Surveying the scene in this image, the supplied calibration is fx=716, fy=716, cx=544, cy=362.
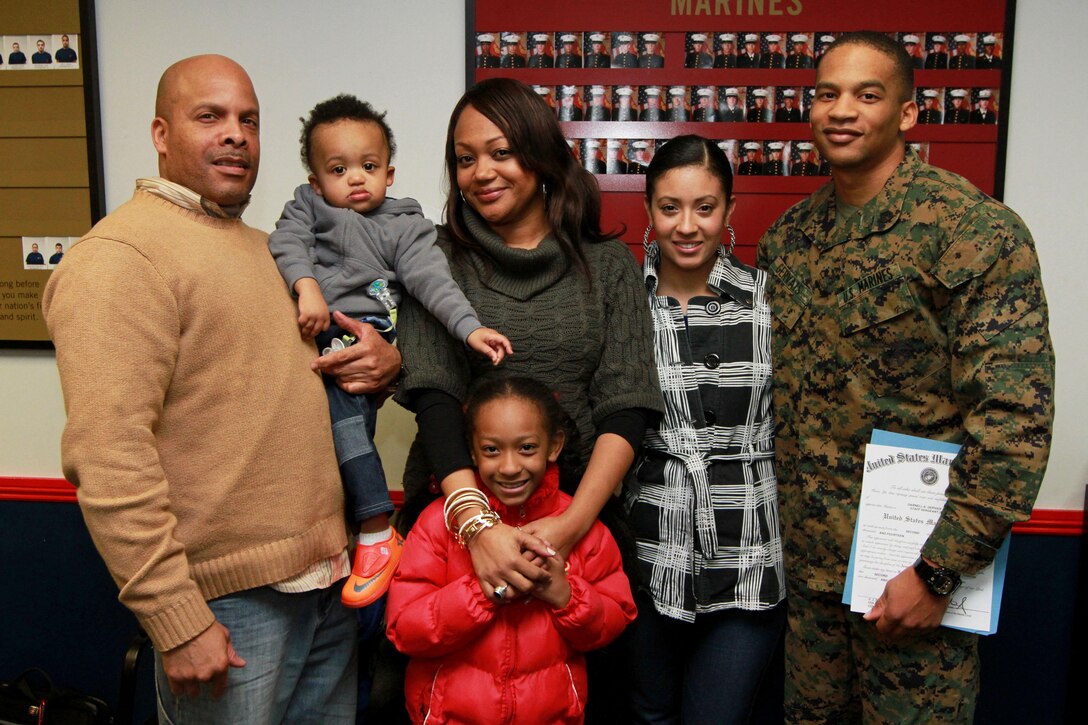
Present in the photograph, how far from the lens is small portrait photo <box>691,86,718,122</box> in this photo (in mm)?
2135

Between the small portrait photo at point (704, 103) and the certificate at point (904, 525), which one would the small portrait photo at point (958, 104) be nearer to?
the small portrait photo at point (704, 103)

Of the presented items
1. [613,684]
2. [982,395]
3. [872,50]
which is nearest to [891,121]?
[872,50]

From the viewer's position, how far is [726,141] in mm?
2150

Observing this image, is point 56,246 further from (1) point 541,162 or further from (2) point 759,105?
(2) point 759,105

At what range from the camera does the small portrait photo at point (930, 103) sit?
210 centimetres

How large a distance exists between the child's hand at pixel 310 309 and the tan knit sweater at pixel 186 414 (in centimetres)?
3

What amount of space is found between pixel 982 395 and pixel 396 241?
48.6 inches

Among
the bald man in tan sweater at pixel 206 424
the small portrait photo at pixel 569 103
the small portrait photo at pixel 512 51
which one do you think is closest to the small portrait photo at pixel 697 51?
the small portrait photo at pixel 569 103

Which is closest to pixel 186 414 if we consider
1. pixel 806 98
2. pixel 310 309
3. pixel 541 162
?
pixel 310 309

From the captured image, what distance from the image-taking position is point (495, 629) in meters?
1.41

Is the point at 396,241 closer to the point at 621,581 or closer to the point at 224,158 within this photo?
the point at 224,158

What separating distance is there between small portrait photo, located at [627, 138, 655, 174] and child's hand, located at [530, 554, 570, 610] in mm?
1287

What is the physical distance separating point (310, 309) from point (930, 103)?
1.86 meters

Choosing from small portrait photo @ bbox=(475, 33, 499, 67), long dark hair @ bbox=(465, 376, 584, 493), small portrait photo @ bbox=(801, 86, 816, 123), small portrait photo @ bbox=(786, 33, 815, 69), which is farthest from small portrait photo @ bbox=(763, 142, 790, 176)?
long dark hair @ bbox=(465, 376, 584, 493)
